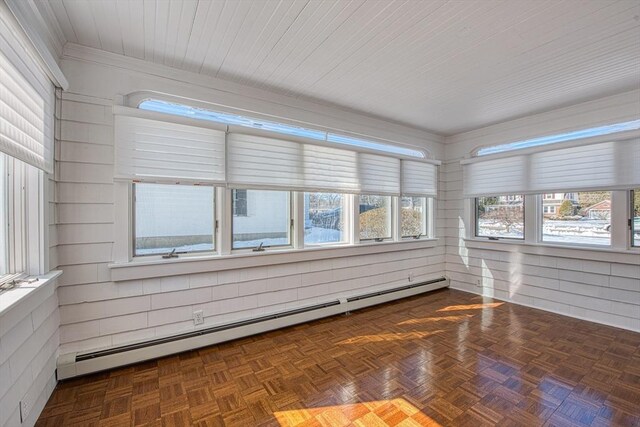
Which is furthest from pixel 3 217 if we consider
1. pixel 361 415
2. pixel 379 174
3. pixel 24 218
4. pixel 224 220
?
pixel 379 174

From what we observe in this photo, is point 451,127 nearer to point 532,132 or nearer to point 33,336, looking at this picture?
point 532,132

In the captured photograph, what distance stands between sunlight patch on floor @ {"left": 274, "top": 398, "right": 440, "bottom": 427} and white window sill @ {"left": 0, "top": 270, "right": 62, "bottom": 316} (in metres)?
1.56

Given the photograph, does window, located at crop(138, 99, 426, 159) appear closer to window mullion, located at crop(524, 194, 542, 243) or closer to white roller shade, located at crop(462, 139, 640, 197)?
white roller shade, located at crop(462, 139, 640, 197)

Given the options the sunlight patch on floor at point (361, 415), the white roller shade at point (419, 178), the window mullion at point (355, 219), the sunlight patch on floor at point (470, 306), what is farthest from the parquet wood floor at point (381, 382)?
the white roller shade at point (419, 178)

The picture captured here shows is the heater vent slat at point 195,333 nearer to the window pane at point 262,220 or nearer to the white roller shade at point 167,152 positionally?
the window pane at point 262,220

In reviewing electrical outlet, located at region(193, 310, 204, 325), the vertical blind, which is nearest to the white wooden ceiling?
the vertical blind

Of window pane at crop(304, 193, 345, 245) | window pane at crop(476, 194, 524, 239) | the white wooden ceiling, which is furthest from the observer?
window pane at crop(476, 194, 524, 239)

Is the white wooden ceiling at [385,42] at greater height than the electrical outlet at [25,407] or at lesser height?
greater

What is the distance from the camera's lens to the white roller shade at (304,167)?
2926mm

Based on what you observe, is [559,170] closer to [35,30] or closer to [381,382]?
[381,382]

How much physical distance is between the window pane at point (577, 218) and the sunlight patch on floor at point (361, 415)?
10.5 feet

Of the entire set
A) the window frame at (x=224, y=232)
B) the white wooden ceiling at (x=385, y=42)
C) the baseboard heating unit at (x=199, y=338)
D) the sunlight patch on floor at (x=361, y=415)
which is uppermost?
the white wooden ceiling at (x=385, y=42)

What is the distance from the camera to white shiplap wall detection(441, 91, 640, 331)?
321cm

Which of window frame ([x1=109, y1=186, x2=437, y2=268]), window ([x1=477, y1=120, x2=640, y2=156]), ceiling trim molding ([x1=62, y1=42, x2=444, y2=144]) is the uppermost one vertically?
ceiling trim molding ([x1=62, y1=42, x2=444, y2=144])
